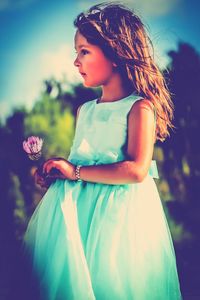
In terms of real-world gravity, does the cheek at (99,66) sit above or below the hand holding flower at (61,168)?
above

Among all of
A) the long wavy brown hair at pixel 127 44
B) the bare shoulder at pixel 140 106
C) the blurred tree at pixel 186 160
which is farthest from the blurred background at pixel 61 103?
the bare shoulder at pixel 140 106

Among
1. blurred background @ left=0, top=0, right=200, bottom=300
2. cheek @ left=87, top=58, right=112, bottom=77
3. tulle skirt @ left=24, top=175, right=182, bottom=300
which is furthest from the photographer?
blurred background @ left=0, top=0, right=200, bottom=300

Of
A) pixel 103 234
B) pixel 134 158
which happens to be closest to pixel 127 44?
A: pixel 134 158

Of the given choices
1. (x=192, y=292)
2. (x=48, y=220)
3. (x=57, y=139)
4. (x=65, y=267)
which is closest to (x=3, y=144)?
(x=57, y=139)

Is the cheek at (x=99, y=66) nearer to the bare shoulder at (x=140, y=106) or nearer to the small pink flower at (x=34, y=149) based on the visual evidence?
the bare shoulder at (x=140, y=106)

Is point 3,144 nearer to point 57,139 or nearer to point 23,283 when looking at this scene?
point 57,139

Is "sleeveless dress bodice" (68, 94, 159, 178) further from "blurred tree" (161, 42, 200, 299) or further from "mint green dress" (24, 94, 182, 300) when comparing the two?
"blurred tree" (161, 42, 200, 299)

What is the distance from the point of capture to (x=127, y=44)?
104cm

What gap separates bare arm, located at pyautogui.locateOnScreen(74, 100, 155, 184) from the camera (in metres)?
0.93

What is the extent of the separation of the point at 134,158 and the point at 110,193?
4.2 inches

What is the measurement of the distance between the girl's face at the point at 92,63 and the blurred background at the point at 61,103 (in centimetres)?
23

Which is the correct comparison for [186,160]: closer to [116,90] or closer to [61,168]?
[116,90]

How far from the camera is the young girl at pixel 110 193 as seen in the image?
3.06 ft

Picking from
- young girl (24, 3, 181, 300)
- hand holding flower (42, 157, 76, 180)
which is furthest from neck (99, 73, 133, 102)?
hand holding flower (42, 157, 76, 180)
